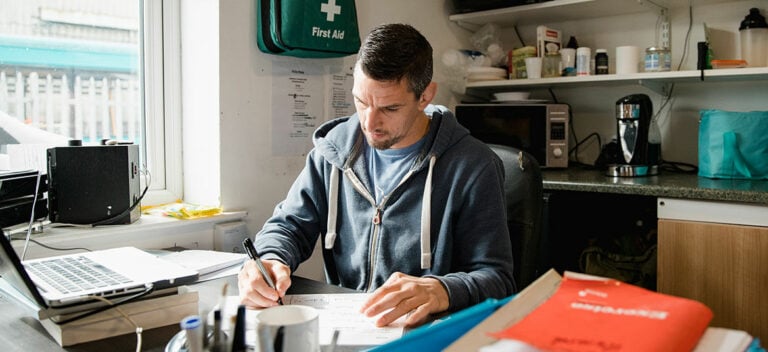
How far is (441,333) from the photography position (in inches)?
23.7

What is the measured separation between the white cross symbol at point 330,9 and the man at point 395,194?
0.60 m

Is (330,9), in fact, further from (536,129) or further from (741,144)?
(741,144)

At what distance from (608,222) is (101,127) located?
79.6 inches

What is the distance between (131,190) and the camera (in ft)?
5.51

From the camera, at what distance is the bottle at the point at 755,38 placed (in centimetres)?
224

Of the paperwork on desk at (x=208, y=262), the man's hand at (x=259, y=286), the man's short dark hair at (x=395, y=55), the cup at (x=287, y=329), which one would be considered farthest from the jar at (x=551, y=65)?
the cup at (x=287, y=329)

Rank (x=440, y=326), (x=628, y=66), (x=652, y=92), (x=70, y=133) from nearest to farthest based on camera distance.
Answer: (x=440, y=326)
(x=70, y=133)
(x=628, y=66)
(x=652, y=92)

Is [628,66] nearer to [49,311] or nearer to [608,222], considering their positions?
[608,222]

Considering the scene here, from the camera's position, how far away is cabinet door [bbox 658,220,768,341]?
1830 mm

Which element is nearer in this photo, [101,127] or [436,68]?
[101,127]

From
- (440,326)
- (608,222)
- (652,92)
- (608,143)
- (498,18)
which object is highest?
(498,18)

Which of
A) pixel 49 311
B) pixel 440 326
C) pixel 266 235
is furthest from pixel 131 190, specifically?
pixel 440 326

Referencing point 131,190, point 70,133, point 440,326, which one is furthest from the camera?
point 70,133

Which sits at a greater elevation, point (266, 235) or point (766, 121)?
point (766, 121)
